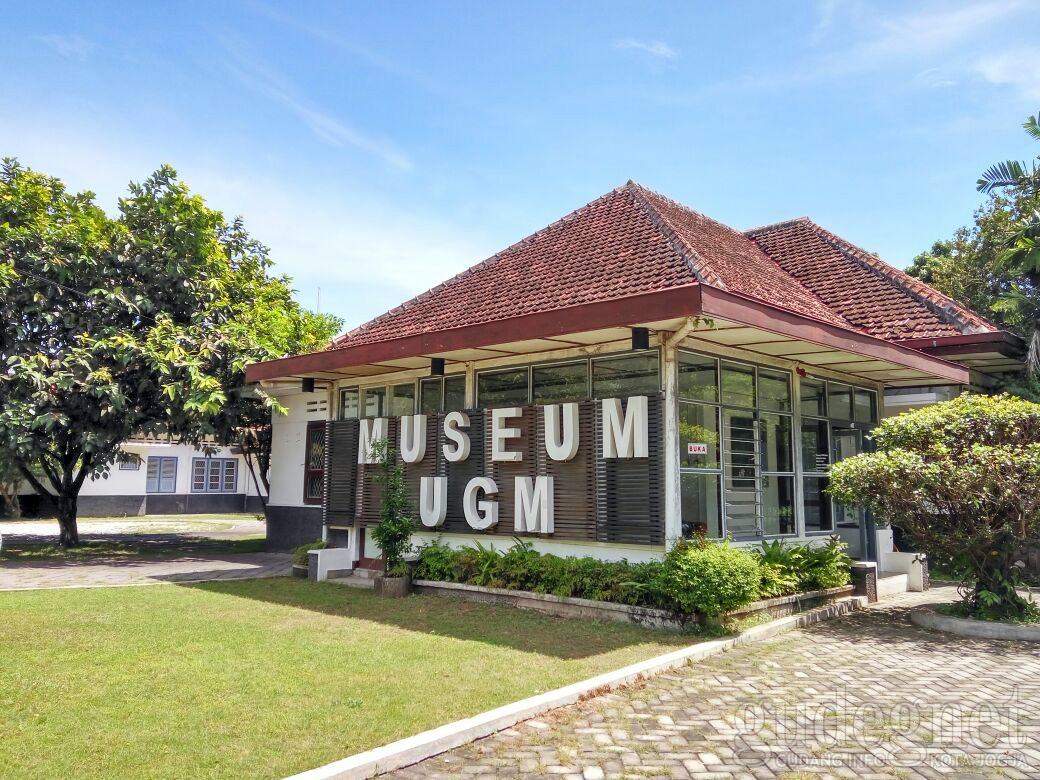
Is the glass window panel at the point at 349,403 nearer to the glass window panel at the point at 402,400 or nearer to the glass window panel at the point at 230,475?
the glass window panel at the point at 402,400

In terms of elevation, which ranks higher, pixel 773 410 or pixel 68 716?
pixel 773 410

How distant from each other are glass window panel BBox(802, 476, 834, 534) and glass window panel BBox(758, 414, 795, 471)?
1.74ft

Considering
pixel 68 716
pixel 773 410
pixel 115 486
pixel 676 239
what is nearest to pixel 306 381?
pixel 676 239

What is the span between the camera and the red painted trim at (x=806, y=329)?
308 inches

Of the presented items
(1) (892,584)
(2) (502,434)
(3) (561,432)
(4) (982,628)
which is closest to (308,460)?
(2) (502,434)

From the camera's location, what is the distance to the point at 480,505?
1048 centimetres

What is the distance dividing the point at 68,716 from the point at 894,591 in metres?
10.3

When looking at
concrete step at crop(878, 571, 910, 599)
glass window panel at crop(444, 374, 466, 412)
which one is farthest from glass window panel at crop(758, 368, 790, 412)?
glass window panel at crop(444, 374, 466, 412)

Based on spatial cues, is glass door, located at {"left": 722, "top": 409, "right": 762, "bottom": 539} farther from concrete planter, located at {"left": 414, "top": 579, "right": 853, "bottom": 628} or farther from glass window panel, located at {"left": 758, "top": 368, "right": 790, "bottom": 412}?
concrete planter, located at {"left": 414, "top": 579, "right": 853, "bottom": 628}

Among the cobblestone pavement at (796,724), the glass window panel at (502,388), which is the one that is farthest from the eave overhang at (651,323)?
the cobblestone pavement at (796,724)

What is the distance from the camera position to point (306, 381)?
42.7 ft

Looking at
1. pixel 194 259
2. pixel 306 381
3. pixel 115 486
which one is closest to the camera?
pixel 306 381

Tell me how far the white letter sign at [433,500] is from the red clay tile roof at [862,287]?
720 cm

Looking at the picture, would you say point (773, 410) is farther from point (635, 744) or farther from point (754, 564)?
point (635, 744)
